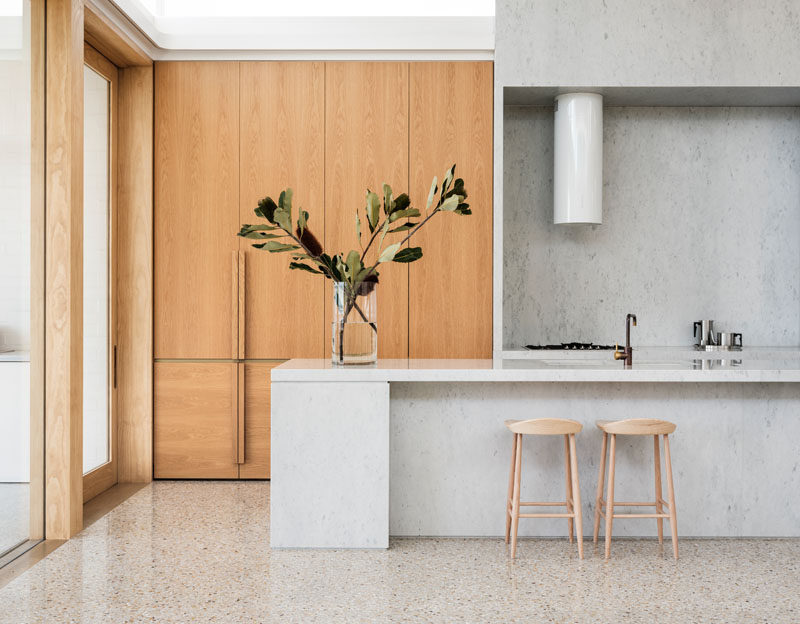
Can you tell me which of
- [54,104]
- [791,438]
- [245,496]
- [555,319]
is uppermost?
[54,104]

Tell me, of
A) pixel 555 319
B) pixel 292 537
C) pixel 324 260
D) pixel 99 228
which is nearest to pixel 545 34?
pixel 555 319

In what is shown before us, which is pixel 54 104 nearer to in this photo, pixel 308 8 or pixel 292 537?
pixel 308 8

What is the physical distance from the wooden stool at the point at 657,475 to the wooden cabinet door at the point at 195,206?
101 inches

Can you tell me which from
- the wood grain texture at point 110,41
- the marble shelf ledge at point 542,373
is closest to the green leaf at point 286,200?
the marble shelf ledge at point 542,373

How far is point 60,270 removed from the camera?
3697 mm

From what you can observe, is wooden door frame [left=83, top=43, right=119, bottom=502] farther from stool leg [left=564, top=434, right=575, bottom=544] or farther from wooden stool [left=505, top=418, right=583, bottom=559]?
stool leg [left=564, top=434, right=575, bottom=544]

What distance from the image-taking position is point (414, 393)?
367 centimetres

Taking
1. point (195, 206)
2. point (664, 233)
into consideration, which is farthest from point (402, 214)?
point (664, 233)

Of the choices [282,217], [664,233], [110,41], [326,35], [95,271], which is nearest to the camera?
[282,217]

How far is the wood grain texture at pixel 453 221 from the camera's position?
4910mm

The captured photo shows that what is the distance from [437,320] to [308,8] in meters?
2.37

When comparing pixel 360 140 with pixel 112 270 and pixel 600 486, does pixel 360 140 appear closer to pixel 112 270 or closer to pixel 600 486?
pixel 112 270

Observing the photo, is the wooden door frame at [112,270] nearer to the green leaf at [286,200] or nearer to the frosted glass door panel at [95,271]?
the frosted glass door panel at [95,271]

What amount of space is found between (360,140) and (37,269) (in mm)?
2210
